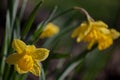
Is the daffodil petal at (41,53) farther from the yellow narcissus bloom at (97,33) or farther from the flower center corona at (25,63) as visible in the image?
the yellow narcissus bloom at (97,33)

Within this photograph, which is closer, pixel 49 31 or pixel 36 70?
pixel 36 70

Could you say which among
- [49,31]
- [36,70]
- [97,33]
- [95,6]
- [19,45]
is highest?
[19,45]

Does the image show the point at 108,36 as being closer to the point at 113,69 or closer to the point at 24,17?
the point at 113,69

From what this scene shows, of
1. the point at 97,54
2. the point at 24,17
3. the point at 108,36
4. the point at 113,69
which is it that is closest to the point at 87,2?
the point at 24,17

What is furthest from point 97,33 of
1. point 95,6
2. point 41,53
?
point 95,6

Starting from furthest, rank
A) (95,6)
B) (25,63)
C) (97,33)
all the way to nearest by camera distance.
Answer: (95,6)
(97,33)
(25,63)

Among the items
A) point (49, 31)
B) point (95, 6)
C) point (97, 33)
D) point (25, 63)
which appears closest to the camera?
point (25, 63)

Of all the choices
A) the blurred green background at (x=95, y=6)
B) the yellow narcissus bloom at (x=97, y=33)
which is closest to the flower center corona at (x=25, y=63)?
the yellow narcissus bloom at (x=97, y=33)

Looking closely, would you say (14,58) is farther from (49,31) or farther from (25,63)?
(49,31)
